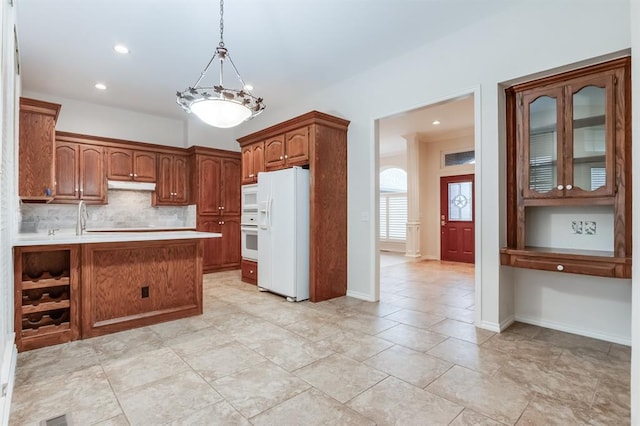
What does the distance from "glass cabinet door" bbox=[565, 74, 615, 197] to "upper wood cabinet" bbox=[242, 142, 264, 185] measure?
3651mm

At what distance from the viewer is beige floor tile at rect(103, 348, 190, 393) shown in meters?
2.15

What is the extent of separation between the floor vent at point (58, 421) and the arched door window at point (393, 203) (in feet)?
27.3

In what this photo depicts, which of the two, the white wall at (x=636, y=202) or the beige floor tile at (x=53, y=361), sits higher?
the white wall at (x=636, y=202)

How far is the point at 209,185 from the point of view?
20.0 feet

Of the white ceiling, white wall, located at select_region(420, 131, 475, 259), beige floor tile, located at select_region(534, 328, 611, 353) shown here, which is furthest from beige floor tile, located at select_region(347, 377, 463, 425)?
white wall, located at select_region(420, 131, 475, 259)

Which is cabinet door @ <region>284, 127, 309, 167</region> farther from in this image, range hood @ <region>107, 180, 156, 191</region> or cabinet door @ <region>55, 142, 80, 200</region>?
cabinet door @ <region>55, 142, 80, 200</region>

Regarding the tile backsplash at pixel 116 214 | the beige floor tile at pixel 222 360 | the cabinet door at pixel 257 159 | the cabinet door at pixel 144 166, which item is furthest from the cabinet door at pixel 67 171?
the beige floor tile at pixel 222 360

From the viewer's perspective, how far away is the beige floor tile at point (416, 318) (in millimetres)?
3277

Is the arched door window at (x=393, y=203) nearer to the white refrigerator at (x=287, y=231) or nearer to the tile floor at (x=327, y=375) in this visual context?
the white refrigerator at (x=287, y=231)

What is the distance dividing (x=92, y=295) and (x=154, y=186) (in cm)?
335

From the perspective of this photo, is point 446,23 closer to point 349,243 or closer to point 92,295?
point 349,243

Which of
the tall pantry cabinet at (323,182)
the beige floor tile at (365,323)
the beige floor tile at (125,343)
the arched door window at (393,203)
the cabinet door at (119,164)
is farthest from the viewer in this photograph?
the arched door window at (393,203)

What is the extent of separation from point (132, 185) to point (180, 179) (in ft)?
2.75

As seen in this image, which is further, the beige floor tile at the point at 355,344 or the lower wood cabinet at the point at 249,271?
the lower wood cabinet at the point at 249,271
